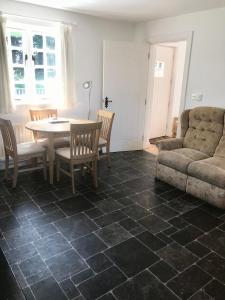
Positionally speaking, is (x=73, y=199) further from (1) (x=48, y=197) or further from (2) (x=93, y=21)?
(2) (x=93, y=21)

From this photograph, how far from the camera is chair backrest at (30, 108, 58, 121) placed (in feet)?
12.6

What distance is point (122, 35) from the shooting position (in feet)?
15.2

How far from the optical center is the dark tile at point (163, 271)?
1851mm

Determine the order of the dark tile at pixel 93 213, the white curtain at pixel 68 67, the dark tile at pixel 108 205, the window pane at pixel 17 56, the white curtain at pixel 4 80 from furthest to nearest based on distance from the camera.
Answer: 1. the white curtain at pixel 68 67
2. the window pane at pixel 17 56
3. the white curtain at pixel 4 80
4. the dark tile at pixel 108 205
5. the dark tile at pixel 93 213

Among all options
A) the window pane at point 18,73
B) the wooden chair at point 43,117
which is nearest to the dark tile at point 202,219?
the wooden chair at point 43,117

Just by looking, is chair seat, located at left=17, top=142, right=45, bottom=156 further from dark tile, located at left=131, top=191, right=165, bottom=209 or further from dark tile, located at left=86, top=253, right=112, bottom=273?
dark tile, located at left=86, top=253, right=112, bottom=273

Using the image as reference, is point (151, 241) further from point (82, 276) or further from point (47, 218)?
point (47, 218)

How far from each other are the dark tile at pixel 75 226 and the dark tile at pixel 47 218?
8 cm

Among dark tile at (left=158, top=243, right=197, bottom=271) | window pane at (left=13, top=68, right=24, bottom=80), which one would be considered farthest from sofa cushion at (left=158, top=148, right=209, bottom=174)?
window pane at (left=13, top=68, right=24, bottom=80)

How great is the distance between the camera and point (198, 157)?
327cm

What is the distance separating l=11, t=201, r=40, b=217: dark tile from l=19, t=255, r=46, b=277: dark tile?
728 mm

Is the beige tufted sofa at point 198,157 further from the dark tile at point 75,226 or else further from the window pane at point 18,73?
the window pane at point 18,73

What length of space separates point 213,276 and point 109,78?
140 inches

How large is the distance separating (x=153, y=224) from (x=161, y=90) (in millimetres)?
3792
